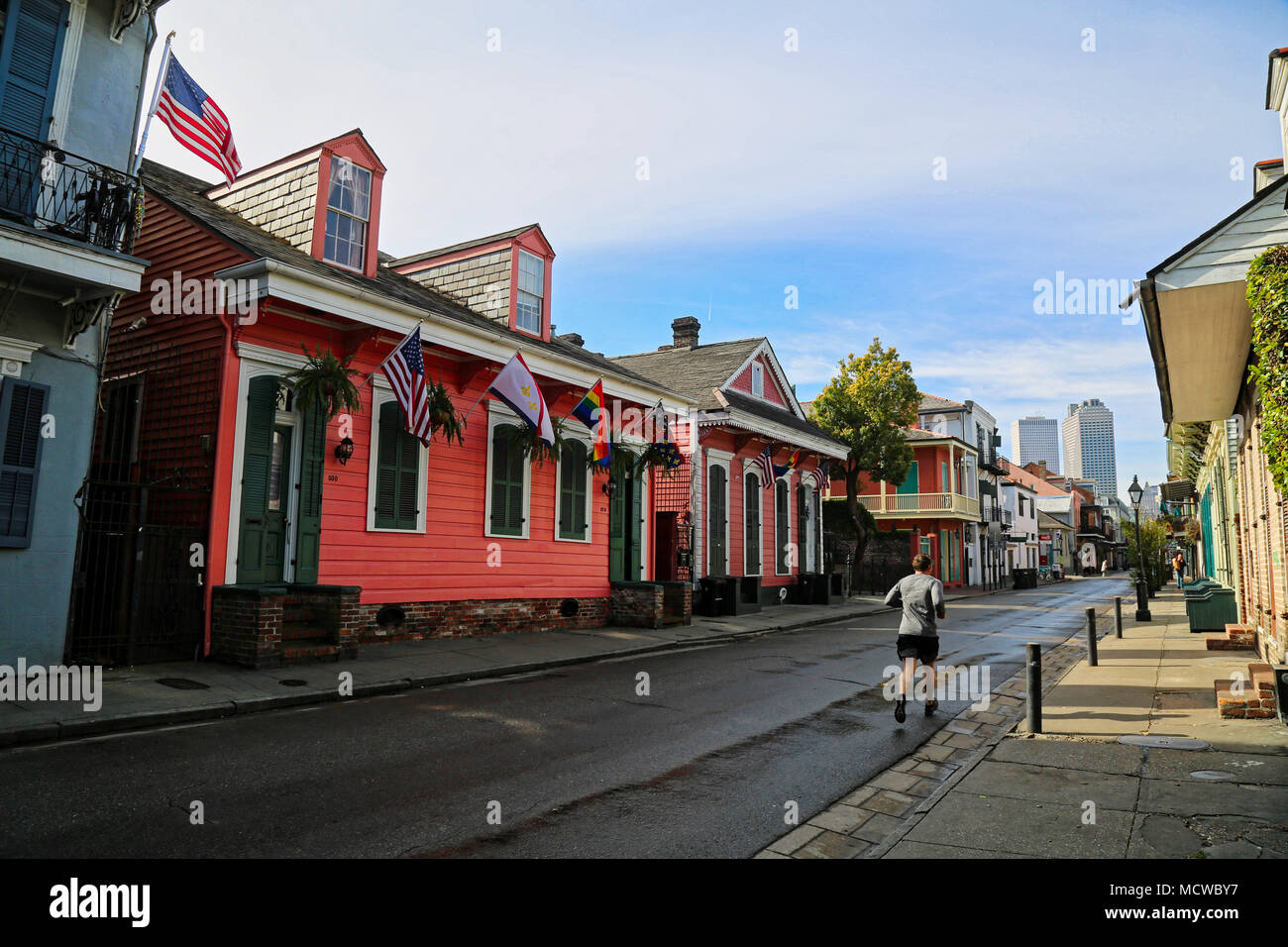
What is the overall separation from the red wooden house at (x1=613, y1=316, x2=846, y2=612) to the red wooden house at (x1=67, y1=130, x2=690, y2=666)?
5.54 metres

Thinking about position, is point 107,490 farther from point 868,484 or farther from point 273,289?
point 868,484

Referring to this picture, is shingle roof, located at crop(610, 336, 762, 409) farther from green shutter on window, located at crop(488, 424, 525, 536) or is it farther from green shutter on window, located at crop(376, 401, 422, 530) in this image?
green shutter on window, located at crop(376, 401, 422, 530)

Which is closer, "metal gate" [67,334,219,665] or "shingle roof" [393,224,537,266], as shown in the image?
"metal gate" [67,334,219,665]

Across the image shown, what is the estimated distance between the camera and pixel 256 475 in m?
11.2

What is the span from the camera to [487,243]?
55.1 feet

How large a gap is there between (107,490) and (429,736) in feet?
21.9

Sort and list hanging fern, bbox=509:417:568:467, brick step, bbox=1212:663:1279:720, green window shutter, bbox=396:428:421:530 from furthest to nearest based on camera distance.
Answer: hanging fern, bbox=509:417:568:467, green window shutter, bbox=396:428:421:530, brick step, bbox=1212:663:1279:720

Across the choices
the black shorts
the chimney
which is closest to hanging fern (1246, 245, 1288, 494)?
the black shorts

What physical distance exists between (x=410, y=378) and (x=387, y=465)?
197cm

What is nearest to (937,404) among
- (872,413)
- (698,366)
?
(872,413)

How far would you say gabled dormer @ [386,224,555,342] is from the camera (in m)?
16.5

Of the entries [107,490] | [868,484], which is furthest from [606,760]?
[868,484]

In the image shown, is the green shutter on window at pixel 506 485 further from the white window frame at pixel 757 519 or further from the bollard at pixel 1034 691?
the white window frame at pixel 757 519

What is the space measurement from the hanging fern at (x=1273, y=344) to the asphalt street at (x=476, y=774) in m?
3.91
